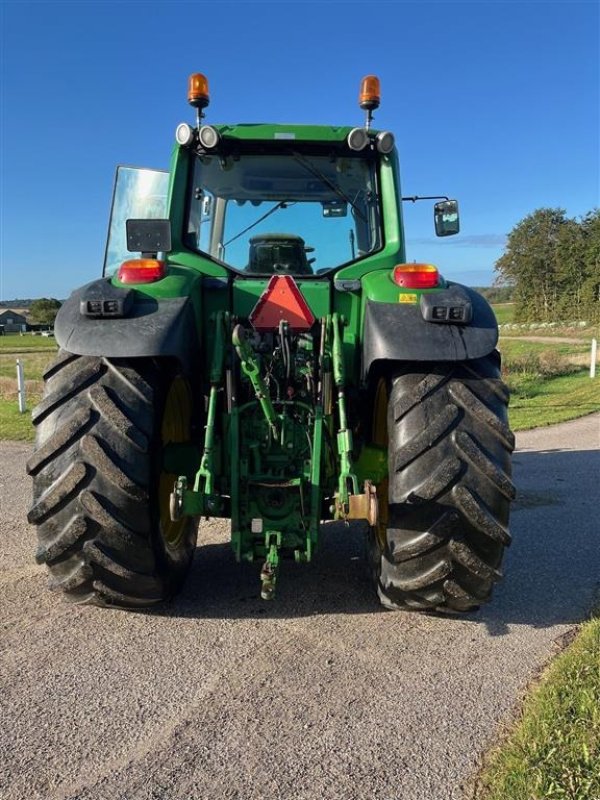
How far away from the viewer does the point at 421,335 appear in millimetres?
3141

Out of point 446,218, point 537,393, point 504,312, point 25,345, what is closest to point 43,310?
point 25,345

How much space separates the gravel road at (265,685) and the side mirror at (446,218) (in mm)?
2343

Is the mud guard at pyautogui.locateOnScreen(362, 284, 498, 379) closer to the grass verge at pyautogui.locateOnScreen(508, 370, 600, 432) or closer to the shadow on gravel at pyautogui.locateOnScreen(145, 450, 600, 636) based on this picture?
the shadow on gravel at pyautogui.locateOnScreen(145, 450, 600, 636)

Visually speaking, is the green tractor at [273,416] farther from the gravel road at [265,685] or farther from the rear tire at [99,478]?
the gravel road at [265,685]

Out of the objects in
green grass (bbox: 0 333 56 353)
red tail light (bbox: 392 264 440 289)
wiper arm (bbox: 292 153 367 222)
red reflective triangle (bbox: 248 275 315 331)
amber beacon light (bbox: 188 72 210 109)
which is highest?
amber beacon light (bbox: 188 72 210 109)

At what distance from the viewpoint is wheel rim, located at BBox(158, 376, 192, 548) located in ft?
11.9

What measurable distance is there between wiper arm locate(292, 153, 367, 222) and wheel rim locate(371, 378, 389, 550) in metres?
1.11

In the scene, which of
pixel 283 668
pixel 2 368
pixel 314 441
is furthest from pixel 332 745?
pixel 2 368

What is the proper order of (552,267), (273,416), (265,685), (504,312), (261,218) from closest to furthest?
(265,685) < (273,416) < (261,218) < (552,267) < (504,312)

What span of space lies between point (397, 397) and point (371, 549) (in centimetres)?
114

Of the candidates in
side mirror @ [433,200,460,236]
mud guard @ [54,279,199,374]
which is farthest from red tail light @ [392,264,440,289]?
side mirror @ [433,200,460,236]

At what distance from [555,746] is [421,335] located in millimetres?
1716

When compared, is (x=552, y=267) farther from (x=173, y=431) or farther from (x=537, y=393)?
(x=173, y=431)

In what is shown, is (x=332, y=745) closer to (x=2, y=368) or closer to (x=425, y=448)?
(x=425, y=448)
